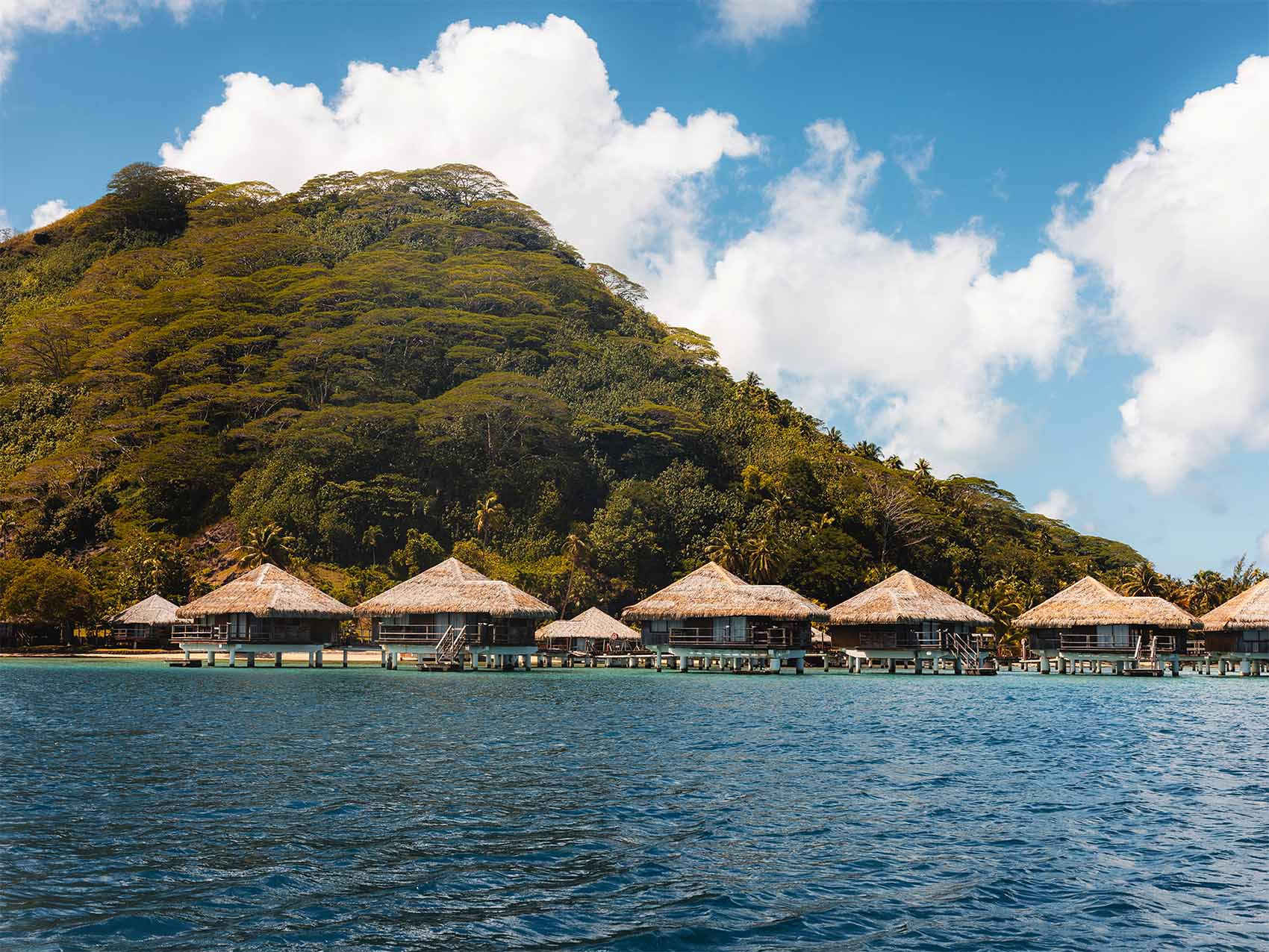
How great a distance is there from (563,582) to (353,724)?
151ft

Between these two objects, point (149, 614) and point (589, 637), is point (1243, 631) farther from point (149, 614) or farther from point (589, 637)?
point (149, 614)

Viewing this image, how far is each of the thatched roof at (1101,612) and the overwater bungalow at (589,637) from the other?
2114 centimetres

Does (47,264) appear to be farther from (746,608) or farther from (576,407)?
(746,608)

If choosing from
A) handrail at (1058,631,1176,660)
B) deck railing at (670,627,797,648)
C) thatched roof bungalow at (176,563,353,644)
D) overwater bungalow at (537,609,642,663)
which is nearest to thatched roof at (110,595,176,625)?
thatched roof bungalow at (176,563,353,644)

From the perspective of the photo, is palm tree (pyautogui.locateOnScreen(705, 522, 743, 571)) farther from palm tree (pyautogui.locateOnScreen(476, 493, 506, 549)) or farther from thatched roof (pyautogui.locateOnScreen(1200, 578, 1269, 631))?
thatched roof (pyautogui.locateOnScreen(1200, 578, 1269, 631))

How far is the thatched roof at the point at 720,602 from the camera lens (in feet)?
181

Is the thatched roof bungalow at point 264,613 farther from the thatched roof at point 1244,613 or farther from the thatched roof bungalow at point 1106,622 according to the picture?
the thatched roof at point 1244,613

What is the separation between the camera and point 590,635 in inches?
2454

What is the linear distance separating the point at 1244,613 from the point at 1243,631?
204cm

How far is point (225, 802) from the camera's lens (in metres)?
16.4

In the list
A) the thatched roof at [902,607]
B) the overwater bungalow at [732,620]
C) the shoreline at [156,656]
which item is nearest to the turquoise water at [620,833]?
the overwater bungalow at [732,620]

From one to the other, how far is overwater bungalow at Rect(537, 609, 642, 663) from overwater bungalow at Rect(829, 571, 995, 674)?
38.0ft

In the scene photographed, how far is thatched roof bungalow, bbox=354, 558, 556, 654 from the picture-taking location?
53875 mm

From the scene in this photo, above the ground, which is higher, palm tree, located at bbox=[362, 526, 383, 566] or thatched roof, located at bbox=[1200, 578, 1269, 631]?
palm tree, located at bbox=[362, 526, 383, 566]
